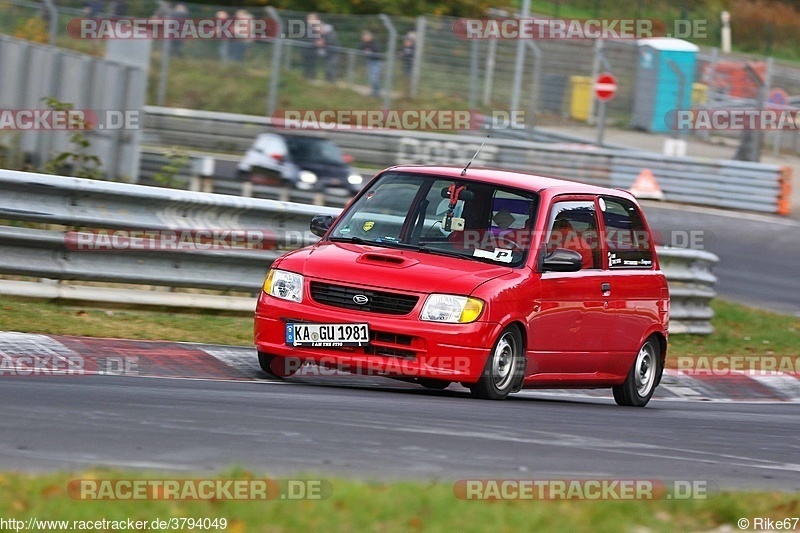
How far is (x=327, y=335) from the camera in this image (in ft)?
30.2

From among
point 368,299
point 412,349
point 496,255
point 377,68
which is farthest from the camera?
point 377,68

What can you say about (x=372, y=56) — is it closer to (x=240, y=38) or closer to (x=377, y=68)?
(x=377, y=68)

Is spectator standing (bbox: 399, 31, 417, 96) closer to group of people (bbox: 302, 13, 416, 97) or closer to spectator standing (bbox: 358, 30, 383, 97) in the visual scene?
group of people (bbox: 302, 13, 416, 97)

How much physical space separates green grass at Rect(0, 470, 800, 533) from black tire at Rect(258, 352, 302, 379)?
153 inches

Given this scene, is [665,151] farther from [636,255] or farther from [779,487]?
[779,487]

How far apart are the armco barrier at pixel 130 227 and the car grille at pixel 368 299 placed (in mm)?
2873

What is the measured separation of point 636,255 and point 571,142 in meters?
23.8

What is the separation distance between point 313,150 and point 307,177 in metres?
0.87

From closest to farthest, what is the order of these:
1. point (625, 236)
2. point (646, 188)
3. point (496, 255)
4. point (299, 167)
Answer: point (496, 255), point (625, 236), point (299, 167), point (646, 188)

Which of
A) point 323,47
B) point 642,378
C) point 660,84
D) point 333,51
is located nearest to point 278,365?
point 642,378

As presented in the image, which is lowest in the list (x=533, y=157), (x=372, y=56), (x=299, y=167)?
(x=299, y=167)

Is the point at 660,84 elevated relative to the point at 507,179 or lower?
elevated

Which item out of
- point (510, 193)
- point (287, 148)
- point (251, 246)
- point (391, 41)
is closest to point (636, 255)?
point (510, 193)

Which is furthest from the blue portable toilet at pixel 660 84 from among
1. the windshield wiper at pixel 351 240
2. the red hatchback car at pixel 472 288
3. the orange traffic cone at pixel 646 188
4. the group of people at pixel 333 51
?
the windshield wiper at pixel 351 240
